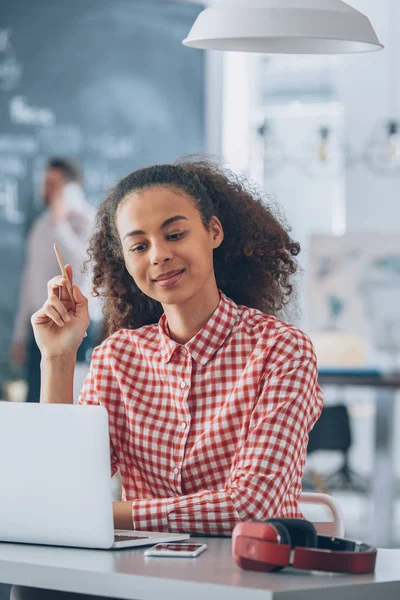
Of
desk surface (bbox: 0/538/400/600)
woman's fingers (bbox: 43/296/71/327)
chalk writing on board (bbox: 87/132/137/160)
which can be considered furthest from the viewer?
chalk writing on board (bbox: 87/132/137/160)

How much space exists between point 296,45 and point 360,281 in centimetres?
357

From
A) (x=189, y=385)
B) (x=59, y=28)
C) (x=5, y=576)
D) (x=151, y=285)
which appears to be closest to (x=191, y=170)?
(x=151, y=285)

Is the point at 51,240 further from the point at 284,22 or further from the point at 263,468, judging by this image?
the point at 263,468

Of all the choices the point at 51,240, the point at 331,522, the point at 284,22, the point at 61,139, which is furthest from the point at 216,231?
the point at 61,139

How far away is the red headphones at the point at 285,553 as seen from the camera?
1.44 meters

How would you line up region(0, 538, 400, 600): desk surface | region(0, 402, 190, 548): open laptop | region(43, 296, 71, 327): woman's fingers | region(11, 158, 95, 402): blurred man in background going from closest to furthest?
1. region(0, 538, 400, 600): desk surface
2. region(0, 402, 190, 548): open laptop
3. region(43, 296, 71, 327): woman's fingers
4. region(11, 158, 95, 402): blurred man in background

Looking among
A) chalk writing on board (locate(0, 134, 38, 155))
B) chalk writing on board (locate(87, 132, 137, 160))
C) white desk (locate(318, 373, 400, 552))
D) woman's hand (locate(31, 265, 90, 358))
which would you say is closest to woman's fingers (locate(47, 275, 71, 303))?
woman's hand (locate(31, 265, 90, 358))

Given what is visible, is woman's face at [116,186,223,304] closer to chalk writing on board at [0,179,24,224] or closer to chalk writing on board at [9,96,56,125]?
chalk writing on board at [0,179,24,224]

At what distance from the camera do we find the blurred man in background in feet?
21.0

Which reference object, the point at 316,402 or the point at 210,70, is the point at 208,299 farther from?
the point at 210,70

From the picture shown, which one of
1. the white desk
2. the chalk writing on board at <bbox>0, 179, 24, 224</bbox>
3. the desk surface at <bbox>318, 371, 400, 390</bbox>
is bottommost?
the white desk

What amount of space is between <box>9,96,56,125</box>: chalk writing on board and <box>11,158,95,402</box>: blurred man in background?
63 centimetres

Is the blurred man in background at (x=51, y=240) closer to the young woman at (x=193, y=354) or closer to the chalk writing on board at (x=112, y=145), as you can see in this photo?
the chalk writing on board at (x=112, y=145)

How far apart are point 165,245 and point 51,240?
4557 millimetres
